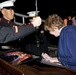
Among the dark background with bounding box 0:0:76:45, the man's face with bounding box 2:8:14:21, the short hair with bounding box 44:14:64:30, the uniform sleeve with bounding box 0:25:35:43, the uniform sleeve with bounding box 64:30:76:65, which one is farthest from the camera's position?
the dark background with bounding box 0:0:76:45

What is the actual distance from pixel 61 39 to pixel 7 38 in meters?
0.57

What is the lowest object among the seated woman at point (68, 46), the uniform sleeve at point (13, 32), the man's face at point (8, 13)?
the seated woman at point (68, 46)

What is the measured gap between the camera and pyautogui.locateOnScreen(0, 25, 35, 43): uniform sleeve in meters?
2.09

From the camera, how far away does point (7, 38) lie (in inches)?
82.7

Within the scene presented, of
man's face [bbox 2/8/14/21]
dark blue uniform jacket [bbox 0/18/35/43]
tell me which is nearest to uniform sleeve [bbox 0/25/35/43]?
dark blue uniform jacket [bbox 0/18/35/43]

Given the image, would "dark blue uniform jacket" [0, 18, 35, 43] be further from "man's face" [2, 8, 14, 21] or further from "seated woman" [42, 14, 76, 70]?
"man's face" [2, 8, 14, 21]

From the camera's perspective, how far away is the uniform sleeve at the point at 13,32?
2.09 meters

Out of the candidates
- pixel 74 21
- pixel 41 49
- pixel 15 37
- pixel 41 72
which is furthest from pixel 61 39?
pixel 41 49

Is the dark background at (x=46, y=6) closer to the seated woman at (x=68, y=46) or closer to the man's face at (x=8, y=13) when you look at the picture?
the man's face at (x=8, y=13)

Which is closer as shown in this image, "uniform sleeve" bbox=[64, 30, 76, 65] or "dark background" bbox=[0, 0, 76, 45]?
"uniform sleeve" bbox=[64, 30, 76, 65]

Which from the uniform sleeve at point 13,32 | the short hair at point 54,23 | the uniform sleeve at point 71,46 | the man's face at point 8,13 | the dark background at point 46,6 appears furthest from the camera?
the dark background at point 46,6

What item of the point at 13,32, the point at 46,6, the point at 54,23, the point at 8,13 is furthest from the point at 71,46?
the point at 46,6

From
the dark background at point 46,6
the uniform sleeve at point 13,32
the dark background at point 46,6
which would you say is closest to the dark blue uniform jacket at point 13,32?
the uniform sleeve at point 13,32

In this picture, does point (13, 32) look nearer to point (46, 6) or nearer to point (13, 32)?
point (13, 32)
